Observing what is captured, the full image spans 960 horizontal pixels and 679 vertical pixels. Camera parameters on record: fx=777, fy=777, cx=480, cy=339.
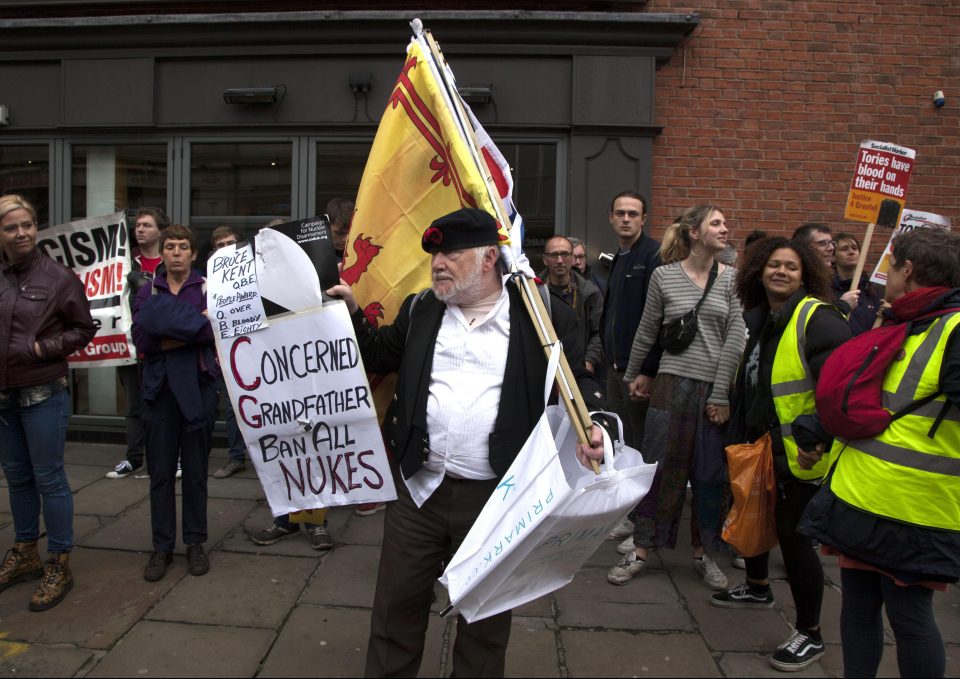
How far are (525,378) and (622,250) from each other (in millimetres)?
2659

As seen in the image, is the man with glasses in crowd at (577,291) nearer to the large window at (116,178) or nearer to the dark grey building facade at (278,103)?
the dark grey building facade at (278,103)

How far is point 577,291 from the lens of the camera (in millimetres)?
5730

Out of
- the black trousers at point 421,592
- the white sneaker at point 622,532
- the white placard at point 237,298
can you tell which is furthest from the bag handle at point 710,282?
the white placard at point 237,298

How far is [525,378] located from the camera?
277 centimetres

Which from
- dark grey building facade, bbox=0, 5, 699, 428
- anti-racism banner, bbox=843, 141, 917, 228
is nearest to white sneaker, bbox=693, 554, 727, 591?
anti-racism banner, bbox=843, 141, 917, 228

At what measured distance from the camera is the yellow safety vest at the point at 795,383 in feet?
10.9

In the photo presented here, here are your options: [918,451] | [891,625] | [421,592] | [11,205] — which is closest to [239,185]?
[11,205]

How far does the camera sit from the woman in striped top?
4.26m

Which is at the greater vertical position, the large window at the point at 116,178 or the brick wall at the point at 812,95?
the brick wall at the point at 812,95

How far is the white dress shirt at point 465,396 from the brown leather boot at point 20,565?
8.62 ft

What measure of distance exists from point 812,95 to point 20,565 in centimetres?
701

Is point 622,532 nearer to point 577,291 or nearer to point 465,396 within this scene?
point 577,291

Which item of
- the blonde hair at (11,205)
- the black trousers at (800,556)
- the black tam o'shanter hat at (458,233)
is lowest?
the black trousers at (800,556)

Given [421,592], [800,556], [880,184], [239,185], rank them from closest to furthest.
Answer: [421,592] < [800,556] < [880,184] < [239,185]
